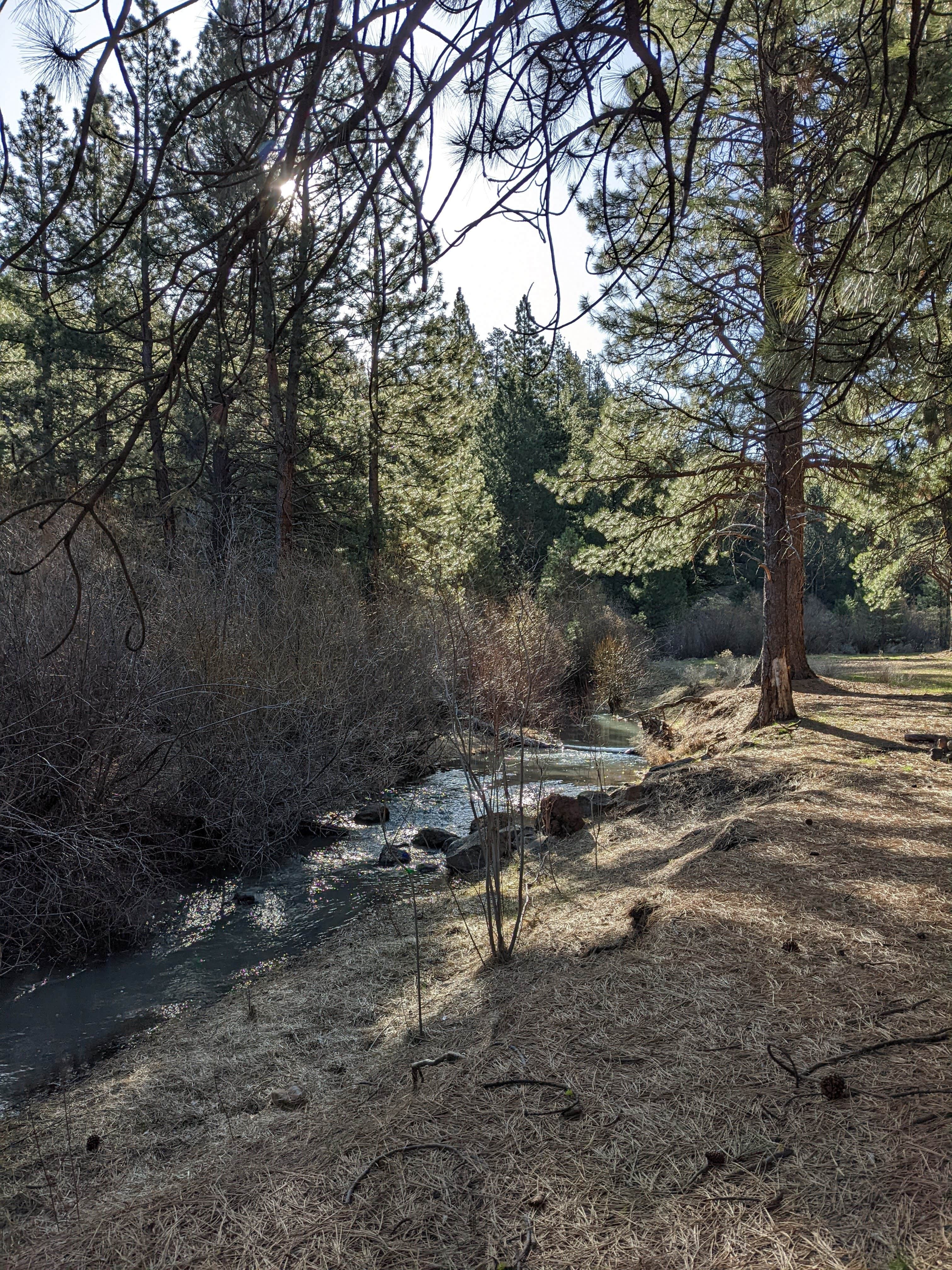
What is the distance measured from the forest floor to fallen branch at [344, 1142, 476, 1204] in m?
0.01

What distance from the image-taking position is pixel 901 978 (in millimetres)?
3248

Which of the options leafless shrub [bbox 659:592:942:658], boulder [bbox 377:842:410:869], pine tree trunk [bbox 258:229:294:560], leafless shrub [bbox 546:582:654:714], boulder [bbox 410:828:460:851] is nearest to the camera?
boulder [bbox 377:842:410:869]

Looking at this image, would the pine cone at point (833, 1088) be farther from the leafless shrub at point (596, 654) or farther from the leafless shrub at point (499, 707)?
the leafless shrub at point (596, 654)

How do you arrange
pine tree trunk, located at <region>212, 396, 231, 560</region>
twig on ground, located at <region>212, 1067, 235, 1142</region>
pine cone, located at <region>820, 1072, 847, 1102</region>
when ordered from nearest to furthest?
pine cone, located at <region>820, 1072, 847, 1102</region> < twig on ground, located at <region>212, 1067, 235, 1142</region> < pine tree trunk, located at <region>212, 396, 231, 560</region>

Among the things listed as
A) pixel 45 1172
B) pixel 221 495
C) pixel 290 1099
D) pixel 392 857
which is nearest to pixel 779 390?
pixel 290 1099

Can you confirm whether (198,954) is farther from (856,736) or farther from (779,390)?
(856,736)

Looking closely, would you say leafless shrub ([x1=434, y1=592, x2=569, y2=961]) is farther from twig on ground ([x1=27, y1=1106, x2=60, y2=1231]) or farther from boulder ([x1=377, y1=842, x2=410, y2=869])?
twig on ground ([x1=27, y1=1106, x2=60, y2=1231])

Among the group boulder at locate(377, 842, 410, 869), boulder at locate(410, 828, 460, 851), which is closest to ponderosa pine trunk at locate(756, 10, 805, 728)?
boulder at locate(410, 828, 460, 851)

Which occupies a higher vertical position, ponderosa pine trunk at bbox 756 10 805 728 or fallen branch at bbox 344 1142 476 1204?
ponderosa pine trunk at bbox 756 10 805 728

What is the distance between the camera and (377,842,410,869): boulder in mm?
7918

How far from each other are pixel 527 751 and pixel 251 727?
6.22 m

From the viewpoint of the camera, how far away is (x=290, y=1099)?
3447 millimetres

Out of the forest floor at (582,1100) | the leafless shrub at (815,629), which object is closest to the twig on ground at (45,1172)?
the forest floor at (582,1100)

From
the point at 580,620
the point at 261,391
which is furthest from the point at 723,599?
the point at 261,391
